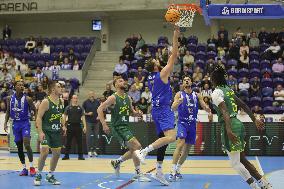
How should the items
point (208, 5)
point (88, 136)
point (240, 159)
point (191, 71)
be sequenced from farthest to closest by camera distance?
point (191, 71) < point (88, 136) < point (208, 5) < point (240, 159)

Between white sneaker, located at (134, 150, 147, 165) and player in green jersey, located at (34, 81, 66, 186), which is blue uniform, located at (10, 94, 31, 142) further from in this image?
white sneaker, located at (134, 150, 147, 165)

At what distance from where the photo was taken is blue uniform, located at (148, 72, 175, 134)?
11.0m

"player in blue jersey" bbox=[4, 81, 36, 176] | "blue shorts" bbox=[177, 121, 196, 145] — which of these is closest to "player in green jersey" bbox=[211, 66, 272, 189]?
"blue shorts" bbox=[177, 121, 196, 145]

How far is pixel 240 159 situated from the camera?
30.5 feet

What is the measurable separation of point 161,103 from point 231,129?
2.53 m

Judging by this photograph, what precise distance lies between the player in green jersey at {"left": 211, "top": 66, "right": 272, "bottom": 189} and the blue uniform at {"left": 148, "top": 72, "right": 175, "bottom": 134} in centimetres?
199

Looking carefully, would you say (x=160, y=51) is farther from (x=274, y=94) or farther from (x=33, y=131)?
(x=33, y=131)

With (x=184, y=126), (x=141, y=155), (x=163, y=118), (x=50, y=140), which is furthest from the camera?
(x=184, y=126)

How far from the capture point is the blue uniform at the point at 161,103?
36.2 ft

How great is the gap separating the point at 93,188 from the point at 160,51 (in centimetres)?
1563

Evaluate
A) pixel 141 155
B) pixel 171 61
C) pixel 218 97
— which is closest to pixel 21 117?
pixel 141 155

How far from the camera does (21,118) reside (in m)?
13.4

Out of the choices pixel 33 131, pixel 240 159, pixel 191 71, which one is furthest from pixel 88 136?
pixel 240 159

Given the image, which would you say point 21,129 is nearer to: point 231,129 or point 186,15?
point 186,15
